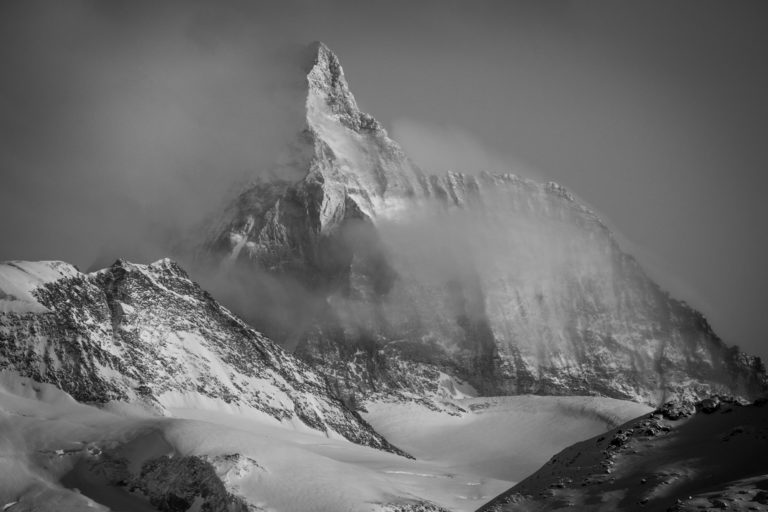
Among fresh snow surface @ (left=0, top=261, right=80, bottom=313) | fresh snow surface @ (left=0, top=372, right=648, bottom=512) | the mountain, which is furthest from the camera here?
fresh snow surface @ (left=0, top=261, right=80, bottom=313)

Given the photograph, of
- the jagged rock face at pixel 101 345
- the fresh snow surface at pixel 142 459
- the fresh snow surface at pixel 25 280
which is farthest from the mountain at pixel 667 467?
the fresh snow surface at pixel 25 280

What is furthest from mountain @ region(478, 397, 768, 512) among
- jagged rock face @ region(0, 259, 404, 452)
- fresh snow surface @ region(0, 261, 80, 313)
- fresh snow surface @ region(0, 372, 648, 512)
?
fresh snow surface @ region(0, 261, 80, 313)

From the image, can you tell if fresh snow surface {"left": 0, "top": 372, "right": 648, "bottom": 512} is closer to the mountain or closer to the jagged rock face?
the jagged rock face

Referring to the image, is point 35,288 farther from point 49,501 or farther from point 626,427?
point 626,427

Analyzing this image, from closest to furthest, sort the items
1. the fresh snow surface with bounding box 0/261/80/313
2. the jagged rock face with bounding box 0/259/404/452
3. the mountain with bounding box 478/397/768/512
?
the mountain with bounding box 478/397/768/512 < the jagged rock face with bounding box 0/259/404/452 < the fresh snow surface with bounding box 0/261/80/313

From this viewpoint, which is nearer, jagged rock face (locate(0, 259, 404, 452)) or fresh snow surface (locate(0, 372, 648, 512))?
fresh snow surface (locate(0, 372, 648, 512))

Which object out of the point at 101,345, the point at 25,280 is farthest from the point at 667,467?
the point at 25,280
